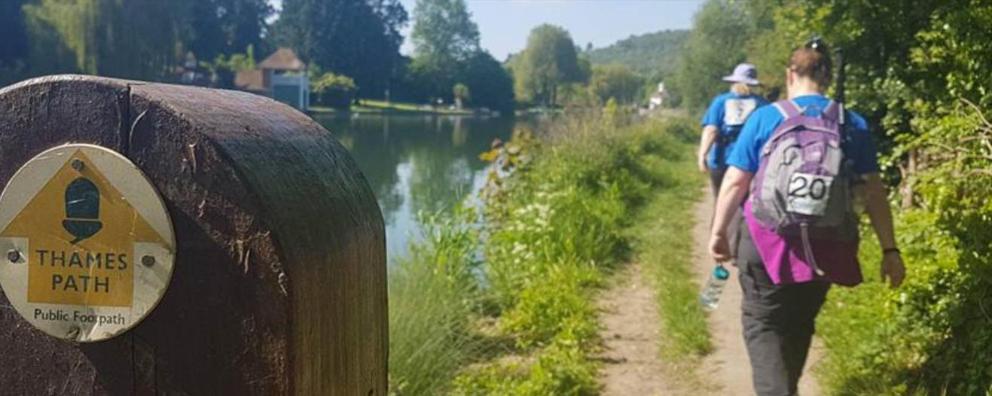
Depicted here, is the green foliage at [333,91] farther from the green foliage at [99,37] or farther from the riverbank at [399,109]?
the green foliage at [99,37]

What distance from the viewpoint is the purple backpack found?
2.96 meters

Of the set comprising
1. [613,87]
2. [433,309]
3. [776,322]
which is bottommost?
[433,309]

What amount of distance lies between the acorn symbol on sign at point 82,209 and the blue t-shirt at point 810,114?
2.41 m

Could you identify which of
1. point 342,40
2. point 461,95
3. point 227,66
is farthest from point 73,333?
point 342,40

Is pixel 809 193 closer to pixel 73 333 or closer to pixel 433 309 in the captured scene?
pixel 73 333

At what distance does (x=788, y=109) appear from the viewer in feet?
10.3

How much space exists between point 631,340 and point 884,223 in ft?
7.71

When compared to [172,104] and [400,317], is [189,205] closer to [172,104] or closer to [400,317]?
[172,104]

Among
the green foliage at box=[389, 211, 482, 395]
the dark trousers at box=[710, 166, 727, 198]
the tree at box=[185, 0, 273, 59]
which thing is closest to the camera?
the green foliage at box=[389, 211, 482, 395]

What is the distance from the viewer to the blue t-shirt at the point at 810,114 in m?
3.11

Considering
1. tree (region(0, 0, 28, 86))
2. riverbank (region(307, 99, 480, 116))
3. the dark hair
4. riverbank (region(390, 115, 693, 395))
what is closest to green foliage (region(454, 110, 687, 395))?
riverbank (region(390, 115, 693, 395))

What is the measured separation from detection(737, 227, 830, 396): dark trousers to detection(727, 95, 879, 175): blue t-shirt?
267mm

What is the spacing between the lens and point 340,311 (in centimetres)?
145

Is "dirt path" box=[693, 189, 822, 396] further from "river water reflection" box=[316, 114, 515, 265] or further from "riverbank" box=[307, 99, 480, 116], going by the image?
"riverbank" box=[307, 99, 480, 116]
